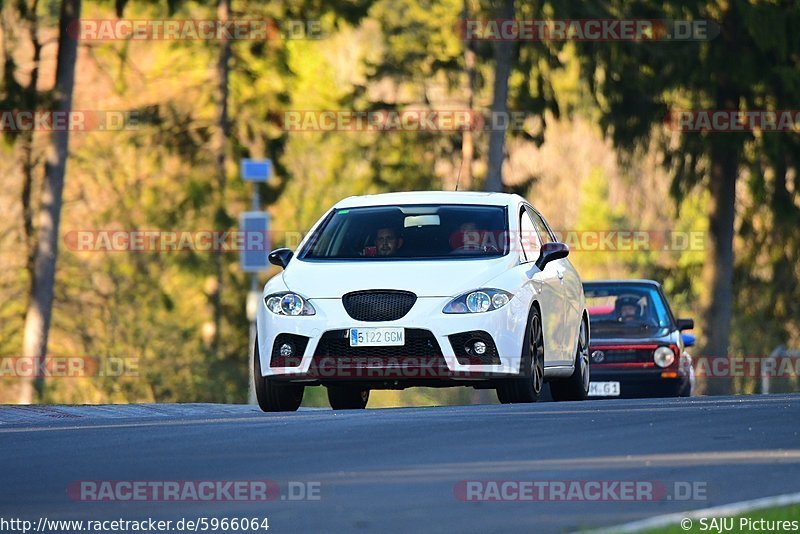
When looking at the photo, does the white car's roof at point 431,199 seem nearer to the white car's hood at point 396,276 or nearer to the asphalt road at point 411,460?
the white car's hood at point 396,276

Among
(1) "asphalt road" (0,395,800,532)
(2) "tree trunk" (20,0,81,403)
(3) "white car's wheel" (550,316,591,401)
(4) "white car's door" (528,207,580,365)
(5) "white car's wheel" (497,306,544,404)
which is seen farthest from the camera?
(2) "tree trunk" (20,0,81,403)

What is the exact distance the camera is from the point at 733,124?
37594mm

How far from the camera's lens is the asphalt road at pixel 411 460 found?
9398mm

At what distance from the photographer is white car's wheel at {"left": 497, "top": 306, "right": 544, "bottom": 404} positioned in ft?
53.9

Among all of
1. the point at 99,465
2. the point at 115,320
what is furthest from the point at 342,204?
the point at 115,320

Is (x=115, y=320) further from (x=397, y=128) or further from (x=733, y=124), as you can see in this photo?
(x=733, y=124)

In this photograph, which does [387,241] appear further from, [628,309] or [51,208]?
[51,208]

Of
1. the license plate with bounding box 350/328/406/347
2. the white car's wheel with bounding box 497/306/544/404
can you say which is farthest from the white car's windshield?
the license plate with bounding box 350/328/406/347

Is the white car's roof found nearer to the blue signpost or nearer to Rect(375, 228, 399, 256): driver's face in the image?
Rect(375, 228, 399, 256): driver's face

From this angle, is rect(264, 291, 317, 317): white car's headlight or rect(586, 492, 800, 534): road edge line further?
rect(264, 291, 317, 317): white car's headlight

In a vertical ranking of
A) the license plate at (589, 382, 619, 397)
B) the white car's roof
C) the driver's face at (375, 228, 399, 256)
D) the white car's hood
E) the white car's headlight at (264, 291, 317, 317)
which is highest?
the white car's roof

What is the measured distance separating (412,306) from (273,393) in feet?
4.76

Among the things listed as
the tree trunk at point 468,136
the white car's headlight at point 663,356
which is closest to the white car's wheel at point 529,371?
the white car's headlight at point 663,356

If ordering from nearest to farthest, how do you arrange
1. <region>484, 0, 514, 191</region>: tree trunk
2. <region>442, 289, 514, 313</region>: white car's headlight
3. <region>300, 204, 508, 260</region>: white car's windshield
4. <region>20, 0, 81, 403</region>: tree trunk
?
<region>442, 289, 514, 313</region>: white car's headlight → <region>300, 204, 508, 260</region>: white car's windshield → <region>20, 0, 81, 403</region>: tree trunk → <region>484, 0, 514, 191</region>: tree trunk
